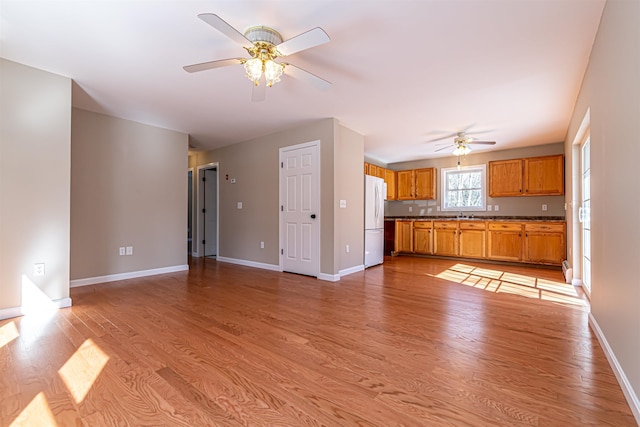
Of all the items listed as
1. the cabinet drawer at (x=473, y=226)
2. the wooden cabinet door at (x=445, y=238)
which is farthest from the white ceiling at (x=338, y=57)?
the wooden cabinet door at (x=445, y=238)

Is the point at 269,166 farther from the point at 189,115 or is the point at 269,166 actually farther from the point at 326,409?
the point at 326,409

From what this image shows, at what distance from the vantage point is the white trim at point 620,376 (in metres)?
1.40

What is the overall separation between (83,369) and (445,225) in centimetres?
636

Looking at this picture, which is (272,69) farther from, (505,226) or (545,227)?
(545,227)

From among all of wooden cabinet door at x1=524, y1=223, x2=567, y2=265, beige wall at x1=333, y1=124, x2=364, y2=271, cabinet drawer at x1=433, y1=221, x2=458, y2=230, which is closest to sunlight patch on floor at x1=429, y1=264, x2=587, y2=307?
wooden cabinet door at x1=524, y1=223, x2=567, y2=265

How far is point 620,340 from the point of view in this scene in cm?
174

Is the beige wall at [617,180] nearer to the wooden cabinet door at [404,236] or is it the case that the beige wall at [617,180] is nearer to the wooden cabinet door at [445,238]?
the wooden cabinet door at [445,238]

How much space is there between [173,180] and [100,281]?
1.84 meters

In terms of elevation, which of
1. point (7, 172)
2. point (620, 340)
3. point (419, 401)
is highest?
point (7, 172)

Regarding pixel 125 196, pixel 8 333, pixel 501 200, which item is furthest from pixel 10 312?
pixel 501 200

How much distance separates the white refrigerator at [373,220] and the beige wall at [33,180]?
4131 millimetres

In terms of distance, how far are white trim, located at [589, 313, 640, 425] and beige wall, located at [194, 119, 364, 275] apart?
9.36 feet

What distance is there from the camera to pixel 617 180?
1.79 metres

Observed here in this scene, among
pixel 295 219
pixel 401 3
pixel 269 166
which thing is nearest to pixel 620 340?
pixel 401 3
